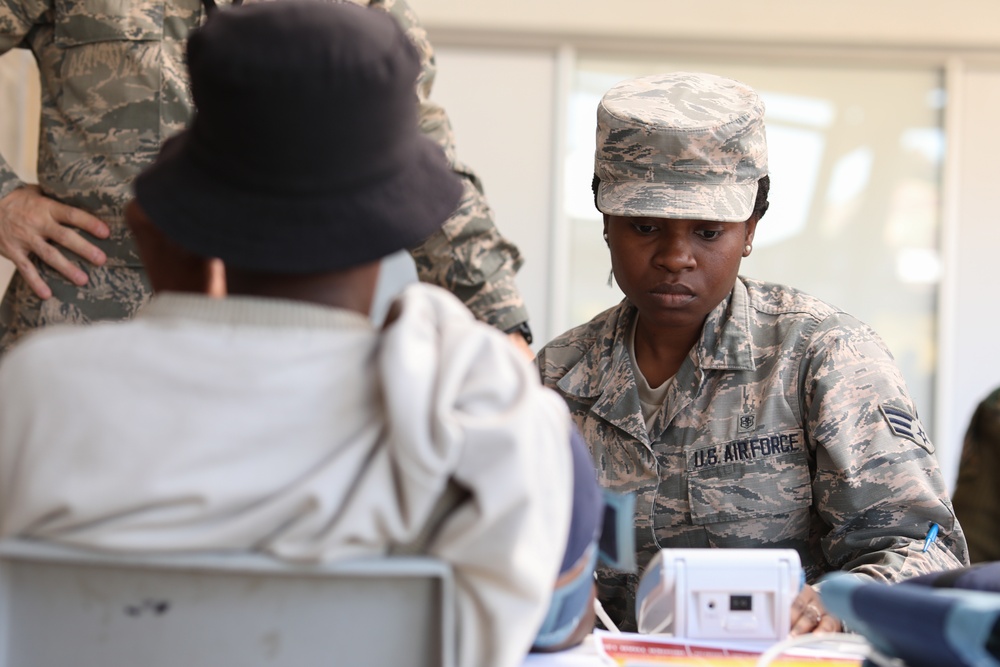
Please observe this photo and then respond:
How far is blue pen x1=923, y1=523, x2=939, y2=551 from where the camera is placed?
1473 mm

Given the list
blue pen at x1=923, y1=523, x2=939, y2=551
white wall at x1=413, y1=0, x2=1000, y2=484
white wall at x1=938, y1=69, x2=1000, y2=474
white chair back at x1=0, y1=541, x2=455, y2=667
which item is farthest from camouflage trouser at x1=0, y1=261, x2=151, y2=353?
white wall at x1=938, y1=69, x2=1000, y2=474

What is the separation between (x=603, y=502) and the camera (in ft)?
3.29

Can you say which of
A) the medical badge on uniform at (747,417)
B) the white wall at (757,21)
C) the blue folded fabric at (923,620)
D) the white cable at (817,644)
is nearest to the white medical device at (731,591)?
the white cable at (817,644)

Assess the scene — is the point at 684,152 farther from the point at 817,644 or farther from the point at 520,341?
the point at 817,644

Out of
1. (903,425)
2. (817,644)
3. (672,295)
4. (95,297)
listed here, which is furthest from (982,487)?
(95,297)

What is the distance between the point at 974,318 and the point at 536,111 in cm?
182

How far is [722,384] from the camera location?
178 cm

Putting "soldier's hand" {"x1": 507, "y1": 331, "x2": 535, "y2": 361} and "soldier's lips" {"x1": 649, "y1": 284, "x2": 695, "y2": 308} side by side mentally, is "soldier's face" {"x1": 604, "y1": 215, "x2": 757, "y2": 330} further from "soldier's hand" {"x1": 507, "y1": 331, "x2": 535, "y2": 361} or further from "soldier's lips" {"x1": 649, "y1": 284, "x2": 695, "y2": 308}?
"soldier's hand" {"x1": 507, "y1": 331, "x2": 535, "y2": 361}

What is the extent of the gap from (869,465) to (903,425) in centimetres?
9

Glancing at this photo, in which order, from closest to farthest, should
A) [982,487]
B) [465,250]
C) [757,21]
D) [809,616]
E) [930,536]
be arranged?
1. [809,616]
2. [930,536]
3. [465,250]
4. [982,487]
5. [757,21]

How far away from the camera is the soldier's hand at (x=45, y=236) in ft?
5.86

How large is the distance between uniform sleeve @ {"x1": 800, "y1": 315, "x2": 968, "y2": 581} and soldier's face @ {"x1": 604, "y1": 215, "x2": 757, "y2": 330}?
7.4 inches

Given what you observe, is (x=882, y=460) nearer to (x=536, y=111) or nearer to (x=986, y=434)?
(x=986, y=434)

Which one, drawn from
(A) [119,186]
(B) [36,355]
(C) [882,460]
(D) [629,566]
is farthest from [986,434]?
(B) [36,355]
